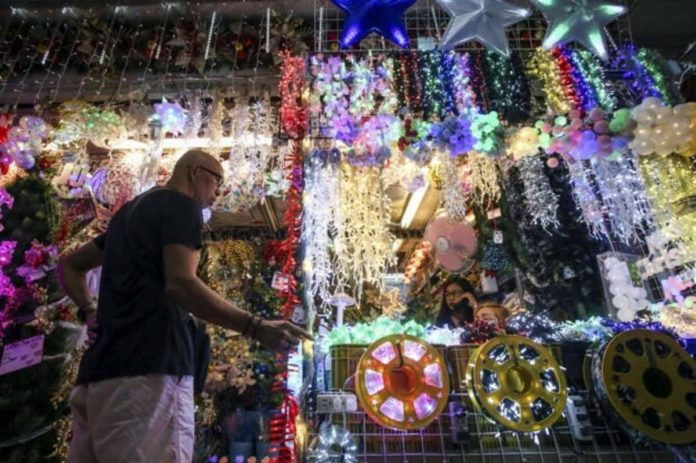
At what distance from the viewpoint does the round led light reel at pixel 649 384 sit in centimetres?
235

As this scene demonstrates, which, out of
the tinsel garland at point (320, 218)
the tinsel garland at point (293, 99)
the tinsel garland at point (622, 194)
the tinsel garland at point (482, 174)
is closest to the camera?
the tinsel garland at point (320, 218)

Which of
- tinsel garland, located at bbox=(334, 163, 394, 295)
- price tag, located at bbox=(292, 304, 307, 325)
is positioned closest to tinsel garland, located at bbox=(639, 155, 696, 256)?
tinsel garland, located at bbox=(334, 163, 394, 295)

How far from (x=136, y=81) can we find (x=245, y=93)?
115 cm

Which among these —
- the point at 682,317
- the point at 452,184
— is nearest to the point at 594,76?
the point at 452,184

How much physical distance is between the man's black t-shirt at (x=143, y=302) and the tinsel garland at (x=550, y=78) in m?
3.19

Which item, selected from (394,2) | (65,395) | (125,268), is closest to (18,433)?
(65,395)

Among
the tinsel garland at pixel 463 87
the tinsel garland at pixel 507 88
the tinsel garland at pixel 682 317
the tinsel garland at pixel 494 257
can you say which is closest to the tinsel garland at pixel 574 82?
the tinsel garland at pixel 507 88

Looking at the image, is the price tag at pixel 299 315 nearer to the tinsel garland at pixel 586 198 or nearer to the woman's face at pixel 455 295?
the tinsel garland at pixel 586 198

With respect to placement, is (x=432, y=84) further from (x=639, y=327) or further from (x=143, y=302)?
(x=143, y=302)

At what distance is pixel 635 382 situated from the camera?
2.46m

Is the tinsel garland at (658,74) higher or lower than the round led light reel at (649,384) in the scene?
higher

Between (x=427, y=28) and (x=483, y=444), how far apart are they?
12.5 feet

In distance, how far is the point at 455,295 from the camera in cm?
471

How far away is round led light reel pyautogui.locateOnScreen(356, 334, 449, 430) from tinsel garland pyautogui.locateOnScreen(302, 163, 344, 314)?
0.70 metres
